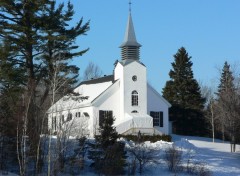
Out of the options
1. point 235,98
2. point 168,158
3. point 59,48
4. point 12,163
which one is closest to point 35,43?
point 59,48

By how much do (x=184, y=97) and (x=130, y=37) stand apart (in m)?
12.2

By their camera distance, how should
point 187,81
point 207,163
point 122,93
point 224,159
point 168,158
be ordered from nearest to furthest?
point 168,158, point 207,163, point 224,159, point 122,93, point 187,81

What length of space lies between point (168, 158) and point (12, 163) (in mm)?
8769

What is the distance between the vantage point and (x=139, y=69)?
43.2m

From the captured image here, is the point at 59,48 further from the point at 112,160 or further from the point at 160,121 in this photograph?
the point at 160,121

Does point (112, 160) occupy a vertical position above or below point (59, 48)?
below

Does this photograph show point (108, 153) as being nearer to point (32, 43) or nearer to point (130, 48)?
point (32, 43)

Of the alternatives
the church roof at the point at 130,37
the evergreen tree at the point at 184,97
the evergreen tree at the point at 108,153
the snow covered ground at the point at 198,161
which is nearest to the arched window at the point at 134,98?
the church roof at the point at 130,37

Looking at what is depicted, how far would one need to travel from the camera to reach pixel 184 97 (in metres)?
53.7

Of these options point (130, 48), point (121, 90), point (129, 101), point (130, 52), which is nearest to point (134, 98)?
point (129, 101)

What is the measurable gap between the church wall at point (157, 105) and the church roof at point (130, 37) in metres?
4.43

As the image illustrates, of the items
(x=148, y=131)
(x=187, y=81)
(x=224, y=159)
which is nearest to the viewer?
(x=224, y=159)

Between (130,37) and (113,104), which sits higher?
(130,37)

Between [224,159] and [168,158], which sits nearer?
[168,158]
